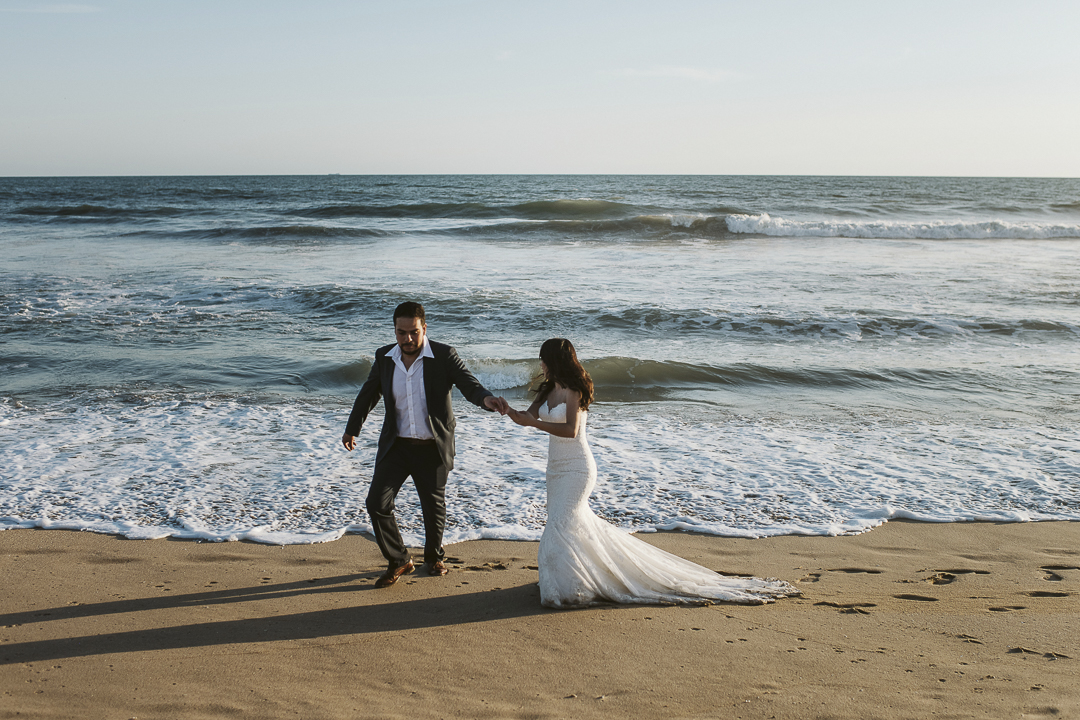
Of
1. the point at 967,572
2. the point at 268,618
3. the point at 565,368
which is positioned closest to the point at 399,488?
the point at 268,618

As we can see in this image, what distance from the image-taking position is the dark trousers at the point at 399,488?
422 cm

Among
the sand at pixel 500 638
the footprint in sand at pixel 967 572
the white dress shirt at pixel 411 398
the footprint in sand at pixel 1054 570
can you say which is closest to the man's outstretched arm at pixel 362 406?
the white dress shirt at pixel 411 398

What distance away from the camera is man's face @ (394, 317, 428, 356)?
4133 mm

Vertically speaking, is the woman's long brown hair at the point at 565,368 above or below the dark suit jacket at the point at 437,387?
above

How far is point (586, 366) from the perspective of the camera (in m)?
10.1

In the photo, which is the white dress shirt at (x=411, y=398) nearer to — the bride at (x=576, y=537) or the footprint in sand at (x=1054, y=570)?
the bride at (x=576, y=537)

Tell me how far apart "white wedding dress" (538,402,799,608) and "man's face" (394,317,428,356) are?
80 cm

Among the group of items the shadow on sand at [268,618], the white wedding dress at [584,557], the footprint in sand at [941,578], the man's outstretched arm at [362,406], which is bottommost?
the shadow on sand at [268,618]

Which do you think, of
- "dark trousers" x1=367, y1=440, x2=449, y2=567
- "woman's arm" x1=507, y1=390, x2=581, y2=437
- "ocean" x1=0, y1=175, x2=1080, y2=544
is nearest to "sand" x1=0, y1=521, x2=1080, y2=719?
"dark trousers" x1=367, y1=440, x2=449, y2=567

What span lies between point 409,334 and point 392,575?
1388 mm

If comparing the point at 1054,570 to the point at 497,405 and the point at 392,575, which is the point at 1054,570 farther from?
the point at 392,575

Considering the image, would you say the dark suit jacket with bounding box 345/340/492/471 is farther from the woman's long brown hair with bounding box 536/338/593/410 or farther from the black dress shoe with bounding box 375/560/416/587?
the black dress shoe with bounding box 375/560/416/587

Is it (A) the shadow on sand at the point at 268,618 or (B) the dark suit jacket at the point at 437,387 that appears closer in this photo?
(A) the shadow on sand at the point at 268,618

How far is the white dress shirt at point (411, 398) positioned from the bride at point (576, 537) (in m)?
0.60
